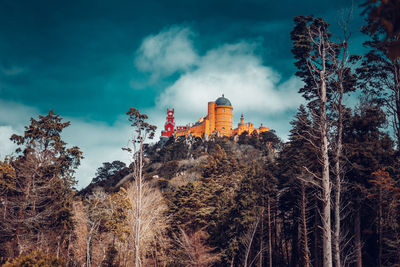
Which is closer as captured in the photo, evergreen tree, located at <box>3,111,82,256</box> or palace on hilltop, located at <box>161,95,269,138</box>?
evergreen tree, located at <box>3,111,82,256</box>

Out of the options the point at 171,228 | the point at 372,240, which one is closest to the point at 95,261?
the point at 171,228

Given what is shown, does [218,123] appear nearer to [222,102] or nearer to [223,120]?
[223,120]

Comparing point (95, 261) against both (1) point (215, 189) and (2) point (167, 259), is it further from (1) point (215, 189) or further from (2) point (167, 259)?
(1) point (215, 189)

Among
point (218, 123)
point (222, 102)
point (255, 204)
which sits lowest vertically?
point (255, 204)

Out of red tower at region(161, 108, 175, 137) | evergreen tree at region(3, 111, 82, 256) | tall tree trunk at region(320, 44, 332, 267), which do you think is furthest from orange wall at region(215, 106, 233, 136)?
tall tree trunk at region(320, 44, 332, 267)

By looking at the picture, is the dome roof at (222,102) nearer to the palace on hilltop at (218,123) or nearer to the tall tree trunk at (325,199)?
the palace on hilltop at (218,123)

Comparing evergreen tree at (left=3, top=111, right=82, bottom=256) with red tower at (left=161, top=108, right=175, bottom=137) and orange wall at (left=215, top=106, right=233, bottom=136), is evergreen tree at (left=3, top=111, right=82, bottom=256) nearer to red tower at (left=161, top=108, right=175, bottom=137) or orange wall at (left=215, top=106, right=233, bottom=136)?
orange wall at (left=215, top=106, right=233, bottom=136)

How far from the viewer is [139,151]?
67.4 ft

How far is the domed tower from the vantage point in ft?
300

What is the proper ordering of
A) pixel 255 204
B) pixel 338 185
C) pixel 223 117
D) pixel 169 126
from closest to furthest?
1. pixel 338 185
2. pixel 255 204
3. pixel 223 117
4. pixel 169 126

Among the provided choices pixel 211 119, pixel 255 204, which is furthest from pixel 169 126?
pixel 255 204

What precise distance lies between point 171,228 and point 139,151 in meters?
10.8

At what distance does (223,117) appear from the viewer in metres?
92.3

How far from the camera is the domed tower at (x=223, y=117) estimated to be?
300ft
